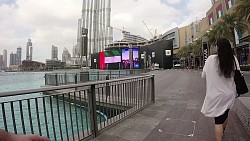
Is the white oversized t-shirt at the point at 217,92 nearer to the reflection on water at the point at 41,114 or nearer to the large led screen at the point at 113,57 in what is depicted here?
the reflection on water at the point at 41,114

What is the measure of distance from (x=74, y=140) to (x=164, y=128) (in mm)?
1879

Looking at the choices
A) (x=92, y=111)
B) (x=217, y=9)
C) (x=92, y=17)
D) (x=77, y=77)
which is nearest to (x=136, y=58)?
(x=217, y=9)

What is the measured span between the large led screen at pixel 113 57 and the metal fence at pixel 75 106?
7911 centimetres

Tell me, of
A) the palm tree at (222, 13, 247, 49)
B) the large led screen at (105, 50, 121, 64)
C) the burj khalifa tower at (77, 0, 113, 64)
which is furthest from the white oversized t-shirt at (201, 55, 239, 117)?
the large led screen at (105, 50, 121, 64)

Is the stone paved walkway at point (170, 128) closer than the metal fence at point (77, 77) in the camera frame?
Yes

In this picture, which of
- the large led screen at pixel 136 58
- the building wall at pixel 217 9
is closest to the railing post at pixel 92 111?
the building wall at pixel 217 9

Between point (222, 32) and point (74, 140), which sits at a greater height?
point (222, 32)

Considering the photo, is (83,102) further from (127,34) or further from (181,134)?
(127,34)

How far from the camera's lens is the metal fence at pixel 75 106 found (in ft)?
8.84

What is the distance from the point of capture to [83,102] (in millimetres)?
3859

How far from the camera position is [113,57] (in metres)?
87.5

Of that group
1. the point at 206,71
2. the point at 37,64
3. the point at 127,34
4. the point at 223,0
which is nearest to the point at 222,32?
the point at 223,0

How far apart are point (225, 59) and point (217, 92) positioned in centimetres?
51

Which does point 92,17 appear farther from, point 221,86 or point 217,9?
point 221,86
